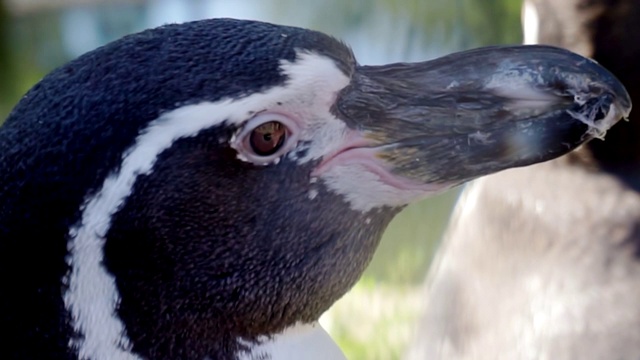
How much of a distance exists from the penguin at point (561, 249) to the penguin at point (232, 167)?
2.16 feet

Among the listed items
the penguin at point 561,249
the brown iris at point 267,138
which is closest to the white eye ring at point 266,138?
the brown iris at point 267,138

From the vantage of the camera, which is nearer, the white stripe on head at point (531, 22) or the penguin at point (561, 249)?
the penguin at point (561, 249)

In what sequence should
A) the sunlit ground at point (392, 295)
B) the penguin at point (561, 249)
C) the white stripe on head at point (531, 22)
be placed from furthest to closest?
1. the sunlit ground at point (392, 295)
2. the white stripe on head at point (531, 22)
3. the penguin at point (561, 249)

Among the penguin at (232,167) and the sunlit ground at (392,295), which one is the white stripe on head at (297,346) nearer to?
the penguin at (232,167)

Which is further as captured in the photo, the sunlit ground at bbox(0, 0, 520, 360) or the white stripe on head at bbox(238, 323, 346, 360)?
the sunlit ground at bbox(0, 0, 520, 360)

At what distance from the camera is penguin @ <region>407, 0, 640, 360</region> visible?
1596 millimetres

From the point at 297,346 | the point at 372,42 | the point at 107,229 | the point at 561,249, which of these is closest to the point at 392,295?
the point at 561,249

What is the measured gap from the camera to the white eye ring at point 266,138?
871 mm

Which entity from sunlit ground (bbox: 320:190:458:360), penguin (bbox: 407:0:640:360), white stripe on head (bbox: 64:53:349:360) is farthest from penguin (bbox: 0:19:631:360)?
sunlit ground (bbox: 320:190:458:360)

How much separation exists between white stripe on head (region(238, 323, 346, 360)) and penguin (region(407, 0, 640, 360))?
2.29ft

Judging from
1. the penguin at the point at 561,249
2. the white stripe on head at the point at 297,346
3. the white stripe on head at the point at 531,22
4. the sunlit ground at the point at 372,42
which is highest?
the sunlit ground at the point at 372,42

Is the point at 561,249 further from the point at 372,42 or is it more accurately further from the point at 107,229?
the point at 372,42

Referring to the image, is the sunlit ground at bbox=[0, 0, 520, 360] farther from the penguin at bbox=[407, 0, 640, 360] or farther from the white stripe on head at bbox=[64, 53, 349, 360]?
the white stripe on head at bbox=[64, 53, 349, 360]

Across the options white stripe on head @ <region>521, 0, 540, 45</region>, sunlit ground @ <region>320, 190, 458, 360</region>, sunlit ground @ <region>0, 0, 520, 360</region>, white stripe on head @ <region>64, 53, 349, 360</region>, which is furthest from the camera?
sunlit ground @ <region>0, 0, 520, 360</region>
